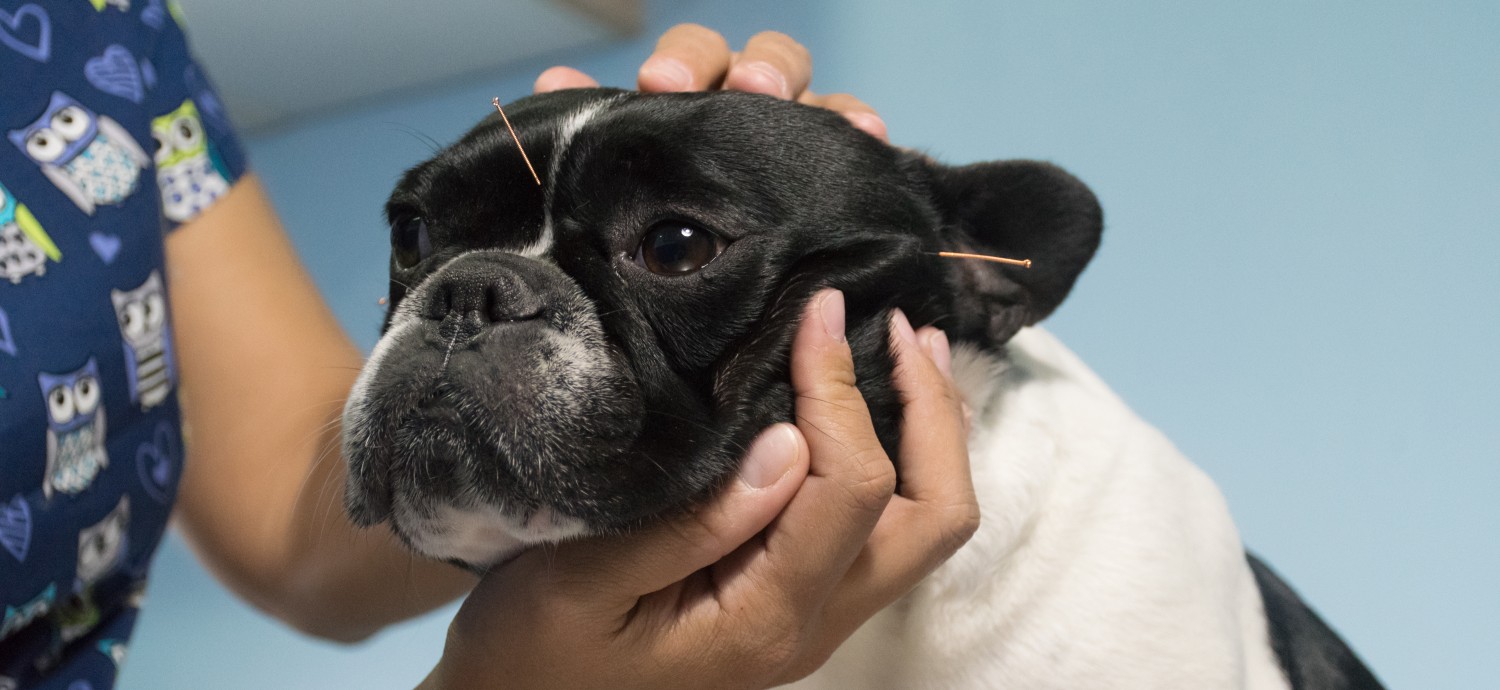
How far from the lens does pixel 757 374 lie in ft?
3.19

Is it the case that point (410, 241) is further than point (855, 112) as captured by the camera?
No

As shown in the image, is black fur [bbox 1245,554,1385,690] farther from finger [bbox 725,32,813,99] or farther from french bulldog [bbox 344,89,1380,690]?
finger [bbox 725,32,813,99]

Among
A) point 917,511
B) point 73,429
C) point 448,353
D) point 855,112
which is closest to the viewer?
point 448,353

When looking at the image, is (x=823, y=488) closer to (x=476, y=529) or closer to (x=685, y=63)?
(x=476, y=529)

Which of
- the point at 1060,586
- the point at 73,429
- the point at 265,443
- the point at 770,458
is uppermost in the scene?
the point at 770,458

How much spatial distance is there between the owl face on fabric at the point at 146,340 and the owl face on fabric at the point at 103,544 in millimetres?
129

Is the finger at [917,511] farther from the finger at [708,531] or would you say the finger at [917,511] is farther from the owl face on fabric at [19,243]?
the owl face on fabric at [19,243]

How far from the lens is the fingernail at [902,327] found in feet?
3.44

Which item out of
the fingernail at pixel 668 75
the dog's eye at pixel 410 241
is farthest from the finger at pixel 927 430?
the dog's eye at pixel 410 241

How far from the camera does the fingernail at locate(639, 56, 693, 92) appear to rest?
48.7 inches

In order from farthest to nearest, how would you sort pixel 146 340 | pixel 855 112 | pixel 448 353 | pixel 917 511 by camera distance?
pixel 855 112 → pixel 146 340 → pixel 917 511 → pixel 448 353

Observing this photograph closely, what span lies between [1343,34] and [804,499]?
1.81 m

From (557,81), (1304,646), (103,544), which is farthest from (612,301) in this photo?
(1304,646)

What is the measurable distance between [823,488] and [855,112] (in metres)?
0.61
